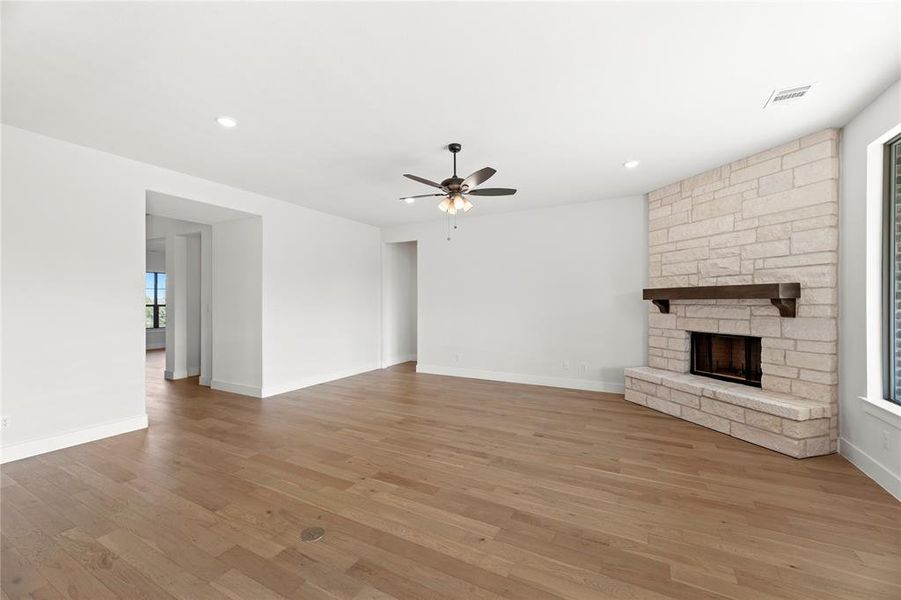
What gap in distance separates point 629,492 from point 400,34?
319cm

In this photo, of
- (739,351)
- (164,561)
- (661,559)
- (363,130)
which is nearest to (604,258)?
(739,351)

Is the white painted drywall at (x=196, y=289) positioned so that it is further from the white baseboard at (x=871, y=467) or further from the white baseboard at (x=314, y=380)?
the white baseboard at (x=871, y=467)

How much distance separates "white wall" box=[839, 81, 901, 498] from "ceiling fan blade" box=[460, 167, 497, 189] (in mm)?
2788

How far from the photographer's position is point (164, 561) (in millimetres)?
1904

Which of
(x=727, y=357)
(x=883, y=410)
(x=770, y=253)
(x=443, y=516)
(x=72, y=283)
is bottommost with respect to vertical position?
(x=443, y=516)

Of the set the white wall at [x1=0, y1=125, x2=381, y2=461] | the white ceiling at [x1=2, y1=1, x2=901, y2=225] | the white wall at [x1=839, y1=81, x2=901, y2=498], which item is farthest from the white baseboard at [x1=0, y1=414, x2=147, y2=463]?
the white wall at [x1=839, y1=81, x2=901, y2=498]

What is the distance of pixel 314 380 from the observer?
19.3 ft

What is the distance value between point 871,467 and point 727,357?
1575 mm

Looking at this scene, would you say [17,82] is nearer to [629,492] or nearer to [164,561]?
[164,561]

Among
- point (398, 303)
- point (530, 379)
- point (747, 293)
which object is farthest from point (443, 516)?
point (398, 303)

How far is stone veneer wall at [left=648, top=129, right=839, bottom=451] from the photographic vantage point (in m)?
3.23

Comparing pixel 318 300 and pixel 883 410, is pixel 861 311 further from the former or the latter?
pixel 318 300

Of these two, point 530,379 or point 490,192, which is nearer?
point 490,192

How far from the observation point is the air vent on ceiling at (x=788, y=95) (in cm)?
259
